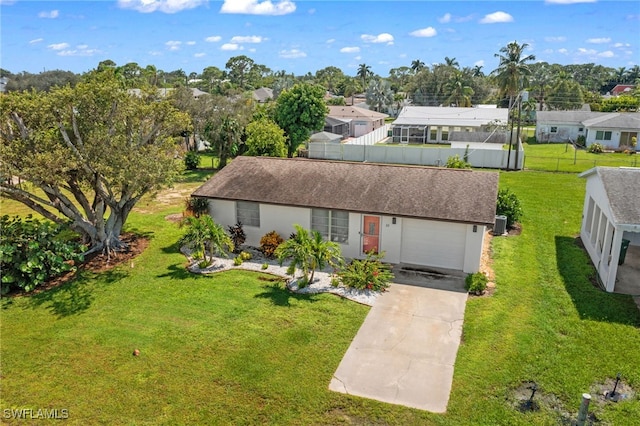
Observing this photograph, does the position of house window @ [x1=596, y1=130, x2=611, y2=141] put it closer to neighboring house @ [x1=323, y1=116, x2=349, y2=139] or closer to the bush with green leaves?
neighboring house @ [x1=323, y1=116, x2=349, y2=139]

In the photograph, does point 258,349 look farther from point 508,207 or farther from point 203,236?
point 508,207

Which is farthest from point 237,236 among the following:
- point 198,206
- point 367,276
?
point 367,276

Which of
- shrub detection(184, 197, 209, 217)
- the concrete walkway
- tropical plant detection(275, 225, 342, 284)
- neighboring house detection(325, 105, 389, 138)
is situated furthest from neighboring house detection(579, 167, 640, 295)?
neighboring house detection(325, 105, 389, 138)

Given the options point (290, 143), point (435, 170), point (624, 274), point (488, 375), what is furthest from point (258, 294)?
point (290, 143)

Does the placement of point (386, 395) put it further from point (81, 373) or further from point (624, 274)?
point (624, 274)

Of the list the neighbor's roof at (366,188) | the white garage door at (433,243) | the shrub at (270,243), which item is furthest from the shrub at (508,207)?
the shrub at (270,243)

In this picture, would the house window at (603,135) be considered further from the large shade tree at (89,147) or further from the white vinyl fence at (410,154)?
the large shade tree at (89,147)
